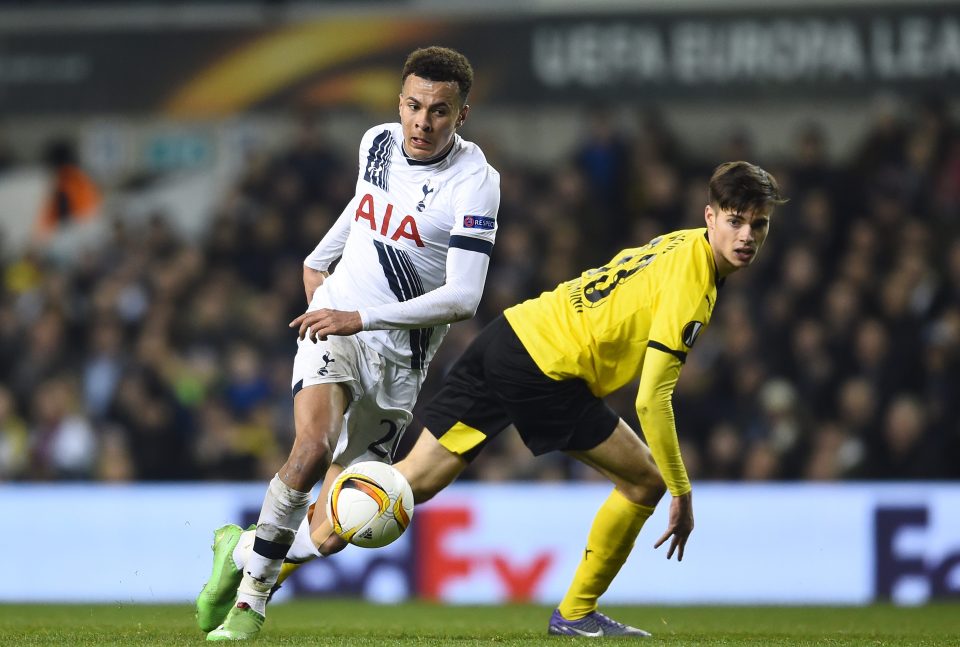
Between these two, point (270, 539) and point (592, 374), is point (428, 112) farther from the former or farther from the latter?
point (270, 539)

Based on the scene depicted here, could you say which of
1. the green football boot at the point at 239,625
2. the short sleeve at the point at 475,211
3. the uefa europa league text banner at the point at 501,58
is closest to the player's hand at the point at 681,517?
the short sleeve at the point at 475,211

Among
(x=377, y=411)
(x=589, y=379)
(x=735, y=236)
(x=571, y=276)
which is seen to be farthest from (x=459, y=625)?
(x=571, y=276)

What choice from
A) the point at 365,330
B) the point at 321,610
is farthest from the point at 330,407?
the point at 321,610

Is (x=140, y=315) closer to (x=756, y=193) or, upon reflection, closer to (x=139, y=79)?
(x=139, y=79)

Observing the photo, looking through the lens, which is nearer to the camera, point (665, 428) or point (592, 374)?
point (665, 428)

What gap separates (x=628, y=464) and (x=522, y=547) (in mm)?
3888

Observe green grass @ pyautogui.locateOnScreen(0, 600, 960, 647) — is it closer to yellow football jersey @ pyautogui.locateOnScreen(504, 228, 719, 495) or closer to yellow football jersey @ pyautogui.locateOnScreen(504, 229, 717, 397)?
yellow football jersey @ pyautogui.locateOnScreen(504, 228, 719, 495)

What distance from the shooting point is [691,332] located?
5.76 meters

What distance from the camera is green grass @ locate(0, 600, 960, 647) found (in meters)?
6.04

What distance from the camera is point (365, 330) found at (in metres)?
5.80

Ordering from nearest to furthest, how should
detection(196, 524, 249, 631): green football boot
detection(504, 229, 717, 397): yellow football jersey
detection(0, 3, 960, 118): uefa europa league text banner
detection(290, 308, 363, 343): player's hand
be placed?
detection(290, 308, 363, 343): player's hand → detection(504, 229, 717, 397): yellow football jersey → detection(196, 524, 249, 631): green football boot → detection(0, 3, 960, 118): uefa europa league text banner

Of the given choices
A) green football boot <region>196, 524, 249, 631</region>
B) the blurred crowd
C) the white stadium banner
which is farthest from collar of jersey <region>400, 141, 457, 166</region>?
the blurred crowd

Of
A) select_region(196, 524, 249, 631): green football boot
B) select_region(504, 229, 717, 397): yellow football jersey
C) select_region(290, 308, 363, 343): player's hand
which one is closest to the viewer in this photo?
select_region(290, 308, 363, 343): player's hand

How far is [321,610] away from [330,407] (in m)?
2.80
